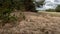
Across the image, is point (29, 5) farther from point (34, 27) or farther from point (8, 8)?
point (34, 27)

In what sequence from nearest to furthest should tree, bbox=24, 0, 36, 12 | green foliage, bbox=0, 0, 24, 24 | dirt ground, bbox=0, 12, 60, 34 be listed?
dirt ground, bbox=0, 12, 60, 34
green foliage, bbox=0, 0, 24, 24
tree, bbox=24, 0, 36, 12

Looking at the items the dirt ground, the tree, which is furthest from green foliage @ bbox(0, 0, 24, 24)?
the tree

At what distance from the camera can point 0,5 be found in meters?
6.01

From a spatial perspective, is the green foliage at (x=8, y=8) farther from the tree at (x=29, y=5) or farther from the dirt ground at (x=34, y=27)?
the tree at (x=29, y=5)

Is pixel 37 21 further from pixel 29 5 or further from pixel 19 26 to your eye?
pixel 29 5

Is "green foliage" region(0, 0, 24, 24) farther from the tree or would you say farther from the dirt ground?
the tree

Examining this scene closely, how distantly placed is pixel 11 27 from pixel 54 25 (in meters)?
1.13

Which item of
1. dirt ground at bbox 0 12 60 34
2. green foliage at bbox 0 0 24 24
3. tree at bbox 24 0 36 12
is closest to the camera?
dirt ground at bbox 0 12 60 34

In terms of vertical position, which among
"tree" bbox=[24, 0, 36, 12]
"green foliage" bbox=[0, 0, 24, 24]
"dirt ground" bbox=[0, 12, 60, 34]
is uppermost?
"green foliage" bbox=[0, 0, 24, 24]

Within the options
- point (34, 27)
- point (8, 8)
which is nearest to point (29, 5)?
point (8, 8)

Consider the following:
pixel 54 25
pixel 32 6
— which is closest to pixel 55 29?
pixel 54 25

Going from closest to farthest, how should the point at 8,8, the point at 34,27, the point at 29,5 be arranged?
1. the point at 34,27
2. the point at 8,8
3. the point at 29,5

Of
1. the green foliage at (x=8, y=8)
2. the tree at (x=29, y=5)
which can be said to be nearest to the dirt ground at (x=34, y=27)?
the green foliage at (x=8, y=8)

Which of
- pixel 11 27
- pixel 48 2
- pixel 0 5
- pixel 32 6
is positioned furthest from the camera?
pixel 48 2
